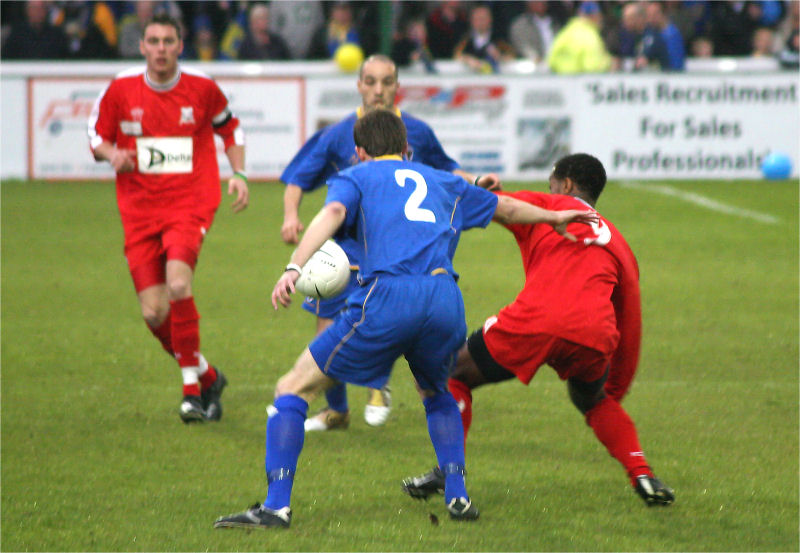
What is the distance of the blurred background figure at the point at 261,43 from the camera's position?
746 inches

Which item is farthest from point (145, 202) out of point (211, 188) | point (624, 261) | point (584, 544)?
point (584, 544)

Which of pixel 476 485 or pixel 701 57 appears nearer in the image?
pixel 476 485

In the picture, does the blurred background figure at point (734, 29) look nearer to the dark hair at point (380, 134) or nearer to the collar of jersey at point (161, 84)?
the collar of jersey at point (161, 84)

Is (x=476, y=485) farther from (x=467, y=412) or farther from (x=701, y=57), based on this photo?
(x=701, y=57)

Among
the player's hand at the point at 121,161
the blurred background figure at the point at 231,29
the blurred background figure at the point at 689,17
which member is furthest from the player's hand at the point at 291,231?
the blurred background figure at the point at 689,17

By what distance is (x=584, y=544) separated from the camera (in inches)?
189

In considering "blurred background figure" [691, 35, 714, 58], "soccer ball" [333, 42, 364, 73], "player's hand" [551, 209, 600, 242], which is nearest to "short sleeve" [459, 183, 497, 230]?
"player's hand" [551, 209, 600, 242]

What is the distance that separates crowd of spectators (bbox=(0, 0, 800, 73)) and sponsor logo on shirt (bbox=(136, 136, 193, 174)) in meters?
11.4

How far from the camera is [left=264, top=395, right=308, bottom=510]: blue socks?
16.0ft

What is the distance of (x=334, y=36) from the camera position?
64.0 feet

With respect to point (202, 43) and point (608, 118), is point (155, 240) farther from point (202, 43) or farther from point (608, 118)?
point (202, 43)

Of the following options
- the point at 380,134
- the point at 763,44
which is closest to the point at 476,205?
the point at 380,134

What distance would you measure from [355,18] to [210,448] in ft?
48.6

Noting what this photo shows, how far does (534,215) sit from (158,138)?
309cm
